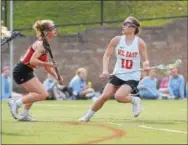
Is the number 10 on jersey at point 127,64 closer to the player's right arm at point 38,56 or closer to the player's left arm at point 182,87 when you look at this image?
the player's right arm at point 38,56

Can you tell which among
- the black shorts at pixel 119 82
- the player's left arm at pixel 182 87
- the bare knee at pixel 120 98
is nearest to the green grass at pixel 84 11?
the player's left arm at pixel 182 87

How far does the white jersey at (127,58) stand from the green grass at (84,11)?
17.6 meters

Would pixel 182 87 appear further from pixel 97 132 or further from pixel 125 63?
pixel 97 132

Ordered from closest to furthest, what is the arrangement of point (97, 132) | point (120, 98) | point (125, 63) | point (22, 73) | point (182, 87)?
point (97, 132), point (22, 73), point (120, 98), point (125, 63), point (182, 87)

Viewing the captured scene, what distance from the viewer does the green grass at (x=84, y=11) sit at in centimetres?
3275

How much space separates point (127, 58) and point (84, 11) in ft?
59.6

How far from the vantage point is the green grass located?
107ft

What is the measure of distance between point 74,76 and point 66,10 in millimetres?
3302

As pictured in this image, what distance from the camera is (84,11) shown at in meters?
32.9

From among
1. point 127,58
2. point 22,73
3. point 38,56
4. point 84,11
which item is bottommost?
point 84,11

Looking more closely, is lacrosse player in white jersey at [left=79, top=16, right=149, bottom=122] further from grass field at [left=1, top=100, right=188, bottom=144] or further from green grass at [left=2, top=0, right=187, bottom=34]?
green grass at [left=2, top=0, right=187, bottom=34]

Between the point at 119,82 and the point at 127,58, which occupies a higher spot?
the point at 127,58

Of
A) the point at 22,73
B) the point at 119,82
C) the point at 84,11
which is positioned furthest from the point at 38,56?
the point at 84,11

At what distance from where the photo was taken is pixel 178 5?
110 ft
